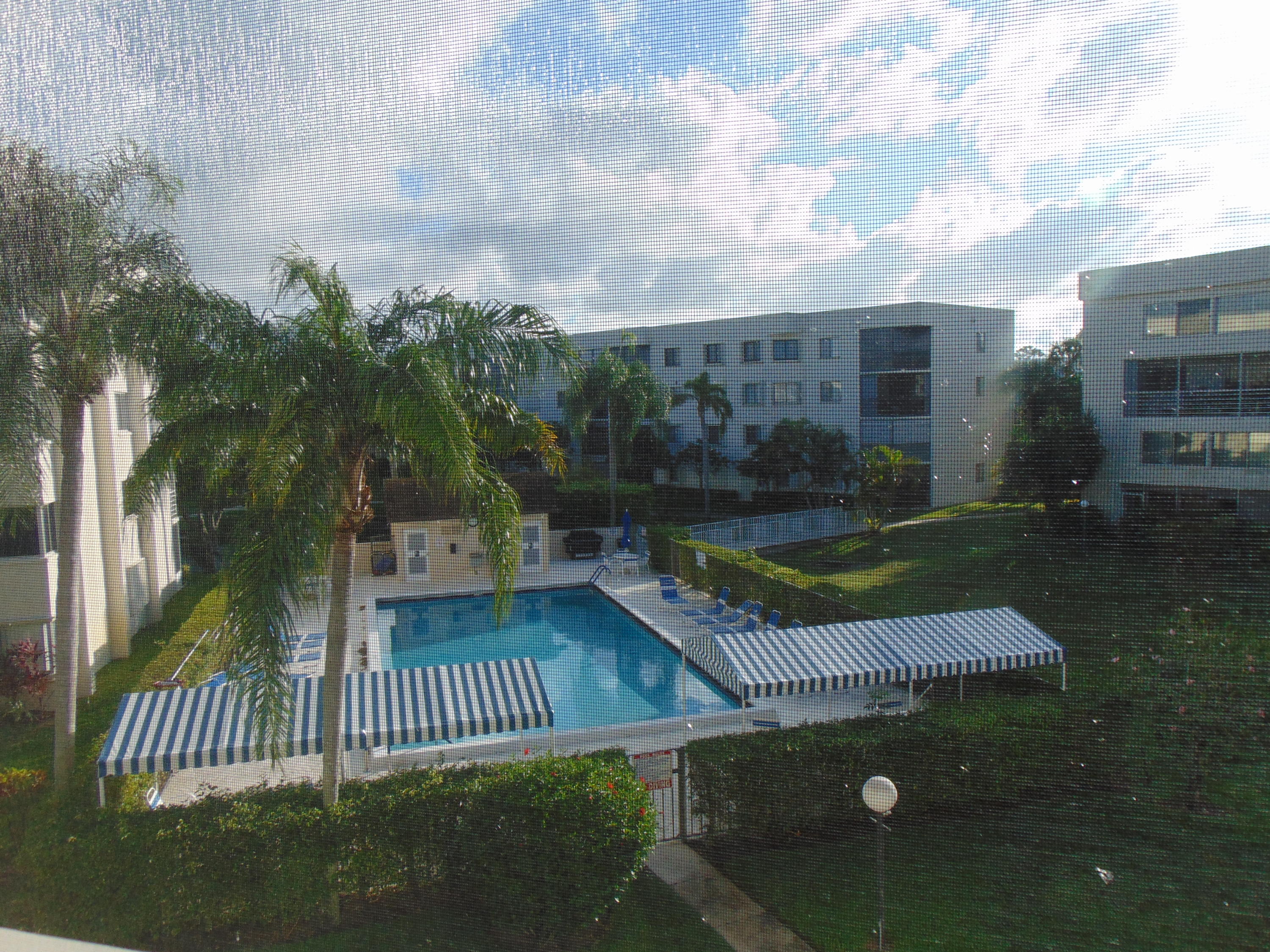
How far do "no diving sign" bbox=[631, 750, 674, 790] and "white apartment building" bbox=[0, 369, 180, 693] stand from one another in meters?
1.42

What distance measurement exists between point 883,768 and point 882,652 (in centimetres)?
51

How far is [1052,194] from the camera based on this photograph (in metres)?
1.44

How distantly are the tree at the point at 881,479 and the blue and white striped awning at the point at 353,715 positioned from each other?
1911mm

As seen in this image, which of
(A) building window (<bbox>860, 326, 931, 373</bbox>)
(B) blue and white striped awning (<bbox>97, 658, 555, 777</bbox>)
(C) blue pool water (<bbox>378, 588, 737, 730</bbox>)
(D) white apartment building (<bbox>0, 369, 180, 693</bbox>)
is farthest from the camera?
(C) blue pool water (<bbox>378, 588, 737, 730</bbox>)

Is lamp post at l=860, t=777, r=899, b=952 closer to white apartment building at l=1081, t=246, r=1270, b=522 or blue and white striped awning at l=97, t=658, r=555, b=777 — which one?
blue and white striped awning at l=97, t=658, r=555, b=777

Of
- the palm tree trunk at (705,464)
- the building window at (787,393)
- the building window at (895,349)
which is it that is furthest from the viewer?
the palm tree trunk at (705,464)

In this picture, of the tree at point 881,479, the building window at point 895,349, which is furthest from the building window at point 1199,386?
the tree at point 881,479

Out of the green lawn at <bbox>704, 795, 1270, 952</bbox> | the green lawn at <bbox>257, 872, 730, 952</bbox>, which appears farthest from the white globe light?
the green lawn at <bbox>257, 872, 730, 952</bbox>

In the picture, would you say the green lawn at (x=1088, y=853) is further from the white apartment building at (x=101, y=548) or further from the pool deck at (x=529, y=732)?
the white apartment building at (x=101, y=548)

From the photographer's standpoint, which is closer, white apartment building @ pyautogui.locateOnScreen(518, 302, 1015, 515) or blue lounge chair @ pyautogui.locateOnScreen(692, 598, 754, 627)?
white apartment building @ pyautogui.locateOnScreen(518, 302, 1015, 515)

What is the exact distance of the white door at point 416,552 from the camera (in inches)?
193

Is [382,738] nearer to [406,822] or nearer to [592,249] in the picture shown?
[406,822]

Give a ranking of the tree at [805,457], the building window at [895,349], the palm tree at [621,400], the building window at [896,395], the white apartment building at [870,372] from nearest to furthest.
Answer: the white apartment building at [870,372] → the building window at [895,349] → the building window at [896,395] → the palm tree at [621,400] → the tree at [805,457]

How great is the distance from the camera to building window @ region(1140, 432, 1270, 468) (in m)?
1.82
